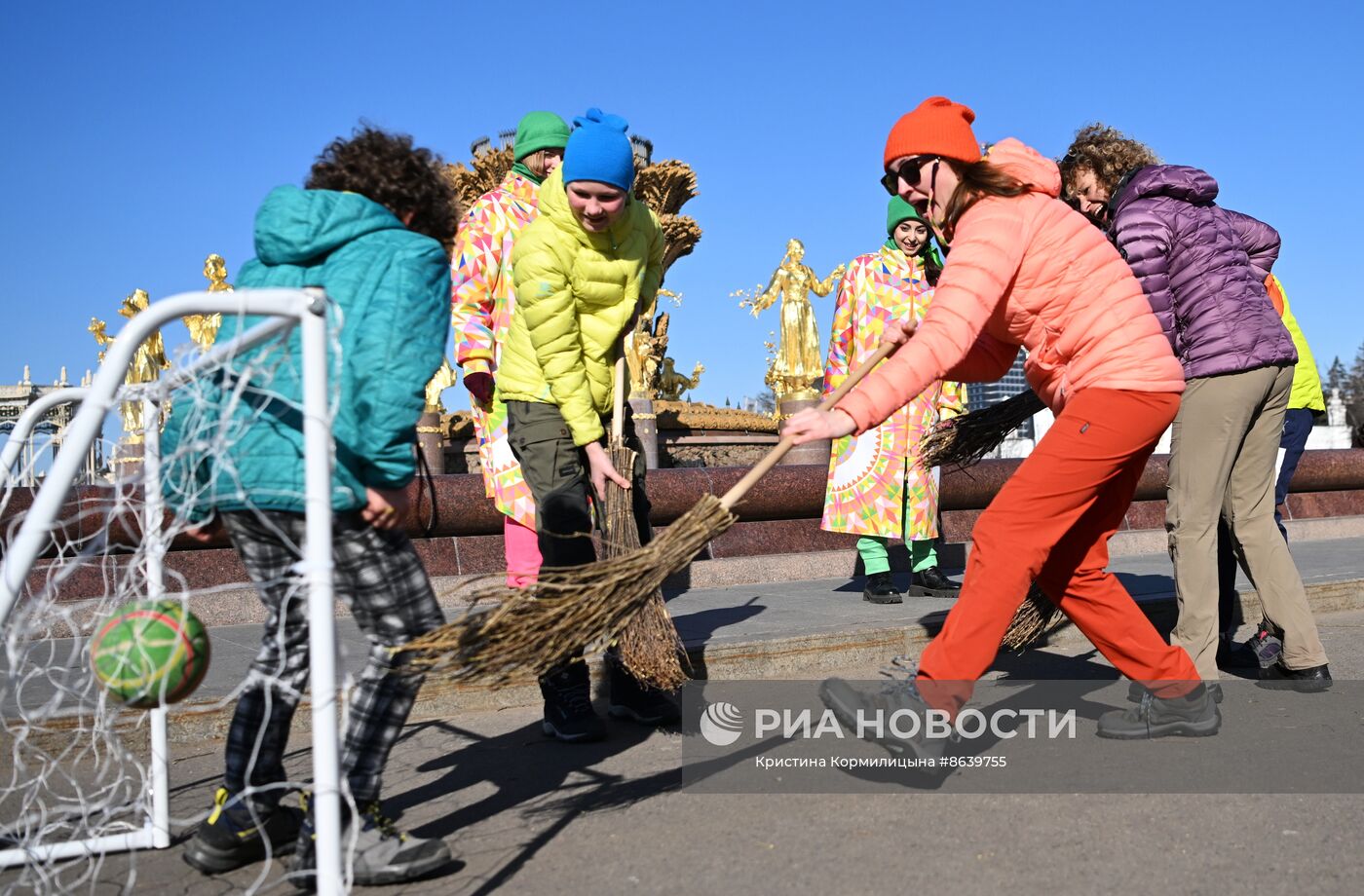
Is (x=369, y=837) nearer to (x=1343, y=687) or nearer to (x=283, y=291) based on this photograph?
(x=283, y=291)

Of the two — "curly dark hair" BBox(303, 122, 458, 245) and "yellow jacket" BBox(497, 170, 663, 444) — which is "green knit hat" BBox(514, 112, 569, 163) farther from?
"curly dark hair" BBox(303, 122, 458, 245)

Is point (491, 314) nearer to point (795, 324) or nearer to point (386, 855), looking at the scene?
point (386, 855)

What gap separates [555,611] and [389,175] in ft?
3.71

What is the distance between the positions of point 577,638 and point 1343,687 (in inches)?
131

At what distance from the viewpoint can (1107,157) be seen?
4.86 meters

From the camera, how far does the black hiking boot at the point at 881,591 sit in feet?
23.4

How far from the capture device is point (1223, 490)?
4.82 metres

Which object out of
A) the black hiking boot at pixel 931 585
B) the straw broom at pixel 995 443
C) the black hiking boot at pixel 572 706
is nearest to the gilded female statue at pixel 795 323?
the black hiking boot at pixel 931 585

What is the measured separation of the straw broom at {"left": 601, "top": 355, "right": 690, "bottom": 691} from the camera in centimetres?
439

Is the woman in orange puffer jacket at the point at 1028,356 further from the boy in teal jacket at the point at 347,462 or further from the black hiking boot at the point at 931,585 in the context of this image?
the black hiking boot at the point at 931,585

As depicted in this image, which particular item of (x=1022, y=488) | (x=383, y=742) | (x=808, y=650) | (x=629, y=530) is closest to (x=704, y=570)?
(x=808, y=650)

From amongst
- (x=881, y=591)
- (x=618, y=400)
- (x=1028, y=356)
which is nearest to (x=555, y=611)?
(x=618, y=400)

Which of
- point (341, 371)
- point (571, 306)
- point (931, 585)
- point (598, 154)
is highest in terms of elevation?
point (598, 154)

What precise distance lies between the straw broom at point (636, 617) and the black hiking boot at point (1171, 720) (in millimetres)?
1448
